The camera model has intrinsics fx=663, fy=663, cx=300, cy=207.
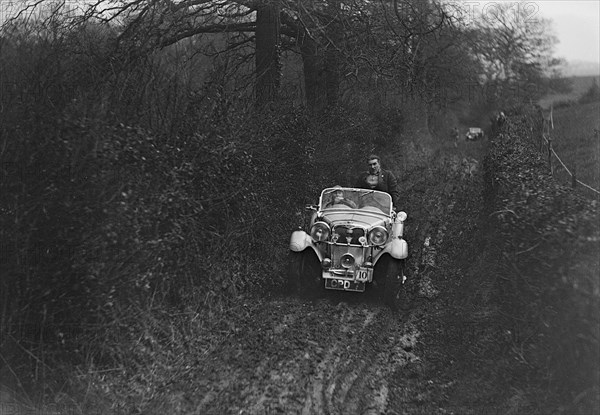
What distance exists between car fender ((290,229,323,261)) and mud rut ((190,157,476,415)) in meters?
0.71

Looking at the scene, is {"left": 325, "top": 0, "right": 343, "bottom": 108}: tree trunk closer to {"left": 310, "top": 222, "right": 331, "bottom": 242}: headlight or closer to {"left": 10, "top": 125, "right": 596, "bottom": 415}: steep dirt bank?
{"left": 310, "top": 222, "right": 331, "bottom": 242}: headlight

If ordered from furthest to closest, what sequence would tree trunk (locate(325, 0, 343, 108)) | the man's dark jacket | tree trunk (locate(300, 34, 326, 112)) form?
tree trunk (locate(300, 34, 326, 112)) < tree trunk (locate(325, 0, 343, 108)) < the man's dark jacket

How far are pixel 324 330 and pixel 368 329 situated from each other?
610 millimetres

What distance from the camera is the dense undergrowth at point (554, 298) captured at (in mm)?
5438

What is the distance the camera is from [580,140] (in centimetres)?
1808

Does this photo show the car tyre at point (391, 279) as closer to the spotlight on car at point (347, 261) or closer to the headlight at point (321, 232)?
the spotlight on car at point (347, 261)

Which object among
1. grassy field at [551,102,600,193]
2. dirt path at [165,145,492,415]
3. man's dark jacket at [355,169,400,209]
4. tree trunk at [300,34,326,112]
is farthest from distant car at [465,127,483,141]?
dirt path at [165,145,492,415]

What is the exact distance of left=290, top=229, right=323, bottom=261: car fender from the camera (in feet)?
30.5

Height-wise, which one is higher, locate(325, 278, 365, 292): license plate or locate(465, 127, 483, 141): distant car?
locate(325, 278, 365, 292): license plate

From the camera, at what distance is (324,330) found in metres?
8.12

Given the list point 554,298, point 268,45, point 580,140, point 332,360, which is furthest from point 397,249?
point 580,140

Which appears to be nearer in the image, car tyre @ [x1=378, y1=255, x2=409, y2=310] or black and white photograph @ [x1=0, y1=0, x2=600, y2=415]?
black and white photograph @ [x1=0, y1=0, x2=600, y2=415]

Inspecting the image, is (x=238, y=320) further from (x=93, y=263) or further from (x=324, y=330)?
(x=93, y=263)

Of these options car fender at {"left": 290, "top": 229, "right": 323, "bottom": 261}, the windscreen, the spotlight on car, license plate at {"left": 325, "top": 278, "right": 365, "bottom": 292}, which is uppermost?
the windscreen
